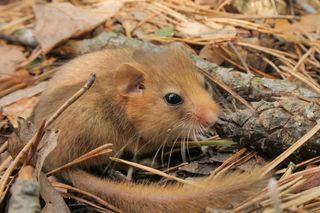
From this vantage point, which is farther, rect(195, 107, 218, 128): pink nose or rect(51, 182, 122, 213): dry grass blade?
rect(195, 107, 218, 128): pink nose

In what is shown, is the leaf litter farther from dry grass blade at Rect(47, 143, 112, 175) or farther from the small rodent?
the small rodent

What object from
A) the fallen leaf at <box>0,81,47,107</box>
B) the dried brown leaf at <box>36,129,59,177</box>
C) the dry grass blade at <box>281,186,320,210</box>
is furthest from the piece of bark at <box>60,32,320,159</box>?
the fallen leaf at <box>0,81,47,107</box>

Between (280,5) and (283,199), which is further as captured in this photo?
(280,5)

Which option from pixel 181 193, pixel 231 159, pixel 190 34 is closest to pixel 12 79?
pixel 190 34

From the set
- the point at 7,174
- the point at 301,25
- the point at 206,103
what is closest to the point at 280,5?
the point at 301,25

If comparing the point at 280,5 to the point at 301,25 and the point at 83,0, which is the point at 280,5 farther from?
the point at 83,0

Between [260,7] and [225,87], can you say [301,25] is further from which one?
[225,87]

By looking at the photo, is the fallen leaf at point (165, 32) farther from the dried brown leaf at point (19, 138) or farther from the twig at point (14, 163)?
the twig at point (14, 163)
